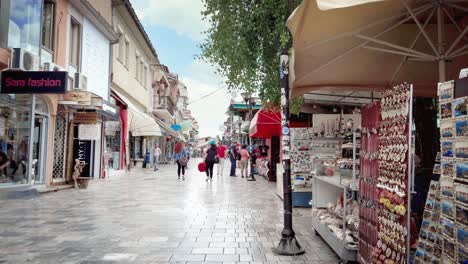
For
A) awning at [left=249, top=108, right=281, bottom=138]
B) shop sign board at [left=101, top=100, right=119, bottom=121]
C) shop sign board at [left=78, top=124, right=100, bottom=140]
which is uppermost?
shop sign board at [left=101, top=100, right=119, bottom=121]

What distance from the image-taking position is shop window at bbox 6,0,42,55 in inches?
410

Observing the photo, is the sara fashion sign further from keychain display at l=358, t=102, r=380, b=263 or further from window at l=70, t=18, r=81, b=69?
keychain display at l=358, t=102, r=380, b=263

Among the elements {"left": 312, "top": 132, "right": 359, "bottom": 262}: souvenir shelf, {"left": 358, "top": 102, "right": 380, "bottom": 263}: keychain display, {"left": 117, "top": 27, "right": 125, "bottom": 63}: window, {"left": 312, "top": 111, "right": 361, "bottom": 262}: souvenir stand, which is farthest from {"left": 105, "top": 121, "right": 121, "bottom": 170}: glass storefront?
{"left": 358, "top": 102, "right": 380, "bottom": 263}: keychain display

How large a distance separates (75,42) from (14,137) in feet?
16.7

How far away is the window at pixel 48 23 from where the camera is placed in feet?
42.2

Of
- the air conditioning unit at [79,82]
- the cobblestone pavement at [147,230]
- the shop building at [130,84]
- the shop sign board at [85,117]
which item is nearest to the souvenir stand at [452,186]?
the cobblestone pavement at [147,230]

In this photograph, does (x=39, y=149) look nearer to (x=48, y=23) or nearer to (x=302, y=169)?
(x=48, y=23)

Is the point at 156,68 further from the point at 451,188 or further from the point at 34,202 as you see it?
Answer: the point at 451,188

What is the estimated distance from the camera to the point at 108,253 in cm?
556

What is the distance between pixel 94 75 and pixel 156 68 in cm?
1838

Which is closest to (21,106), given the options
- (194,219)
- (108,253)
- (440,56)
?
(194,219)

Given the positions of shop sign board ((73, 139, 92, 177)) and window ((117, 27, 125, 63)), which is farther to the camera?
window ((117, 27, 125, 63))

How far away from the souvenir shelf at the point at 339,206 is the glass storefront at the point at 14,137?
8.59 metres

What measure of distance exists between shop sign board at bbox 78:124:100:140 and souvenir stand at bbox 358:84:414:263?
38.9ft
